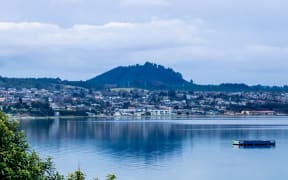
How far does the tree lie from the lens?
13484mm

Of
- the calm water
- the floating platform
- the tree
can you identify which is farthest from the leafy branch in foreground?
the floating platform

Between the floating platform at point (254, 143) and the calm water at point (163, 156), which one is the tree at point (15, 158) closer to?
the calm water at point (163, 156)

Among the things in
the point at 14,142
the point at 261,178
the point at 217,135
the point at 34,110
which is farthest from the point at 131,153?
the point at 34,110

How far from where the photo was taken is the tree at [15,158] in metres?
13.5

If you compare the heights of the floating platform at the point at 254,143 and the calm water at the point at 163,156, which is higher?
the floating platform at the point at 254,143

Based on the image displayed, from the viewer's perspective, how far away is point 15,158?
1395 centimetres

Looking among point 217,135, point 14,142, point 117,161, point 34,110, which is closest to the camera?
point 14,142

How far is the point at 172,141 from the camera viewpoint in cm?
8225

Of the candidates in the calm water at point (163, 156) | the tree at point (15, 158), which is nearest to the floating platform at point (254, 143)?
the calm water at point (163, 156)

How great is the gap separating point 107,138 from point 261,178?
43.3m

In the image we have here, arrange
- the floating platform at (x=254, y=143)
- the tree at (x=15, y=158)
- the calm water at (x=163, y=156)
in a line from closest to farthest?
the tree at (x=15, y=158) → the calm water at (x=163, y=156) → the floating platform at (x=254, y=143)

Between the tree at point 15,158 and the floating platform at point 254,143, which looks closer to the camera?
the tree at point 15,158

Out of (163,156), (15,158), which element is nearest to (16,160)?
(15,158)

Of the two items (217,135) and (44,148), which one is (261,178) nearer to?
(44,148)
